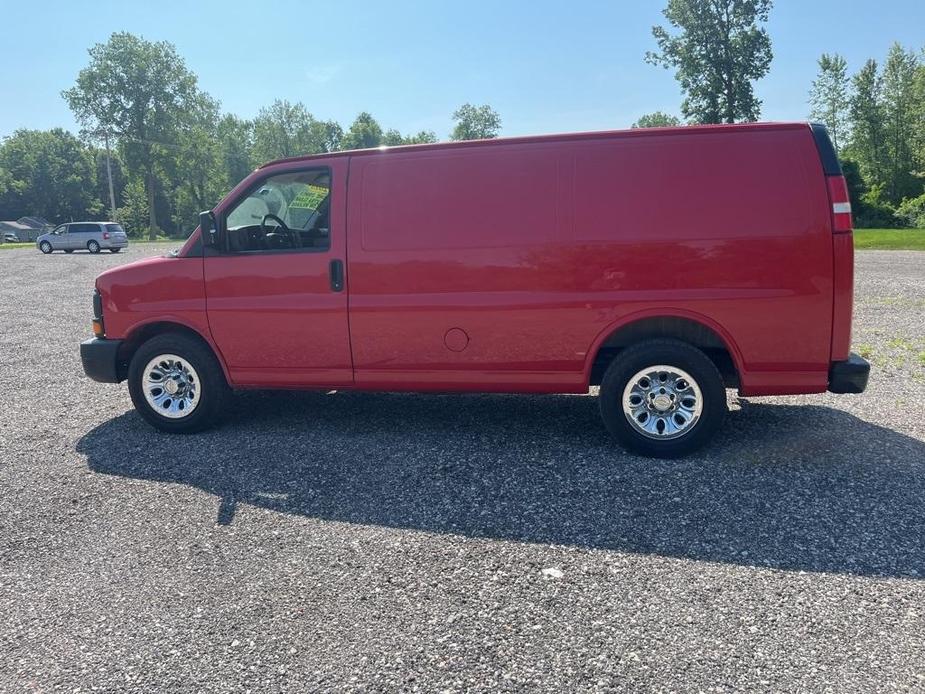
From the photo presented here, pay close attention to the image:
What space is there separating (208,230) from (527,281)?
2.58m

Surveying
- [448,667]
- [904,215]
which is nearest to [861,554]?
[448,667]

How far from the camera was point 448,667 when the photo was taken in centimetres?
272

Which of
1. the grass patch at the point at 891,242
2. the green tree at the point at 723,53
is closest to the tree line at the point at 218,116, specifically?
the green tree at the point at 723,53

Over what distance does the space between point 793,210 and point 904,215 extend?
4378 cm

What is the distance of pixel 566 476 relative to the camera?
4582mm

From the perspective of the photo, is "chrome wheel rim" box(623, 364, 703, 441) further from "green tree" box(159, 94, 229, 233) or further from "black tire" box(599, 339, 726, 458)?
"green tree" box(159, 94, 229, 233)

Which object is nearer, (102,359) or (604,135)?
(604,135)

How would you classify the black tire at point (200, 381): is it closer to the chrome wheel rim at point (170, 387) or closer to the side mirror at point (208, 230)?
the chrome wheel rim at point (170, 387)

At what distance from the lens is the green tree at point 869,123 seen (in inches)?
2227

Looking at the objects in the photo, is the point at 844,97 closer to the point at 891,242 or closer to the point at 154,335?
the point at 891,242

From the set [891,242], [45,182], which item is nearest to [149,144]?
[45,182]

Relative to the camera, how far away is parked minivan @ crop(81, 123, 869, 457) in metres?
4.64

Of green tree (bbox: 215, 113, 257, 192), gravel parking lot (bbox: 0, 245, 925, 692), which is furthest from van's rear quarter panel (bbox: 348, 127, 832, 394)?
green tree (bbox: 215, 113, 257, 192)

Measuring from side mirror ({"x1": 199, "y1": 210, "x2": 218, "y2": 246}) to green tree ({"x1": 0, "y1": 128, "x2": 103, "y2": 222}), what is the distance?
8820 centimetres
